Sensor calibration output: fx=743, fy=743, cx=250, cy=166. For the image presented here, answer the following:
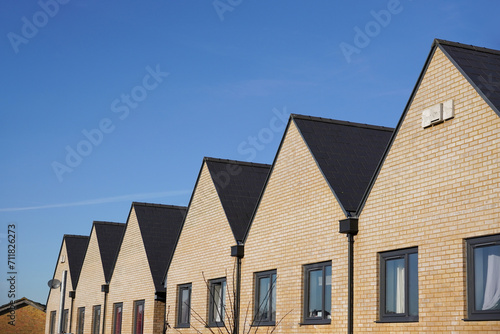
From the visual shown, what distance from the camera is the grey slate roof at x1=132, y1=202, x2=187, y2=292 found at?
1155 inches

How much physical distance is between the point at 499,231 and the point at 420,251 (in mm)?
2163

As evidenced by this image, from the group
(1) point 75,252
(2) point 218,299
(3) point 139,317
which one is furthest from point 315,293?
(1) point 75,252

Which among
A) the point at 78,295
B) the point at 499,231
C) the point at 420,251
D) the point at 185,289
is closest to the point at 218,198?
the point at 185,289

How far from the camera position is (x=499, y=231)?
13094mm

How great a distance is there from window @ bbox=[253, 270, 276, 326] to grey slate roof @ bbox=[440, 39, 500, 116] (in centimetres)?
836

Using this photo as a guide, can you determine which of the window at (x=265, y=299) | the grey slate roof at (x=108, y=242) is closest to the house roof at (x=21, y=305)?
the grey slate roof at (x=108, y=242)

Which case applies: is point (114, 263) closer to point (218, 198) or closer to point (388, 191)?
point (218, 198)

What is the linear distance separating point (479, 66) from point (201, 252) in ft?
42.7

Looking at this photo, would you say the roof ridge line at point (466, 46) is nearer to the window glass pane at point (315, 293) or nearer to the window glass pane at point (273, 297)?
the window glass pane at point (315, 293)

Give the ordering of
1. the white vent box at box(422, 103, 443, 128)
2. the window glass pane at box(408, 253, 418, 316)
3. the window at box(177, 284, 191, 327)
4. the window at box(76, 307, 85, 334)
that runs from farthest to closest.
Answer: the window at box(76, 307, 85, 334) → the window at box(177, 284, 191, 327) → the window glass pane at box(408, 253, 418, 316) → the white vent box at box(422, 103, 443, 128)

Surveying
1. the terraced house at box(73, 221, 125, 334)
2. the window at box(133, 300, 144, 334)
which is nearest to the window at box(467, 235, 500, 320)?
the window at box(133, 300, 144, 334)

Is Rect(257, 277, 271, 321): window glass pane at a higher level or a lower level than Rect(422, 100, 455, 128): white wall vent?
lower

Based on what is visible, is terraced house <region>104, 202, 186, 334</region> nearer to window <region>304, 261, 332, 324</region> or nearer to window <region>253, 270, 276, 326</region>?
window <region>253, 270, 276, 326</region>

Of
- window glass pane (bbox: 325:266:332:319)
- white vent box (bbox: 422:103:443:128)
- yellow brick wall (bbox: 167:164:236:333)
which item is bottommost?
window glass pane (bbox: 325:266:332:319)
